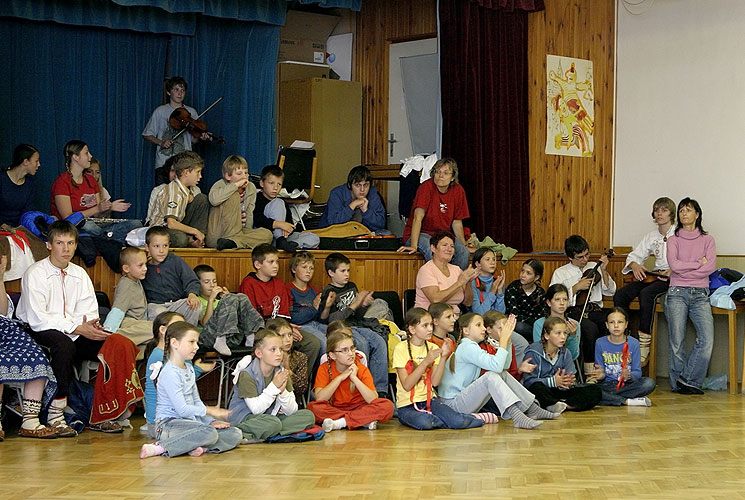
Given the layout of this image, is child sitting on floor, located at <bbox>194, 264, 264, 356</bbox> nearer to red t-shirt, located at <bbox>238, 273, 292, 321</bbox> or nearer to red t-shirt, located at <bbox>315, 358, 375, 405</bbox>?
red t-shirt, located at <bbox>238, 273, 292, 321</bbox>

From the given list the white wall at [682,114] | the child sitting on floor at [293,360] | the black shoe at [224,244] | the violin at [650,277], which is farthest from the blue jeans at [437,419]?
the white wall at [682,114]

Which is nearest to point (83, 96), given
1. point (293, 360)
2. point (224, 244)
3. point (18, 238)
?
point (224, 244)

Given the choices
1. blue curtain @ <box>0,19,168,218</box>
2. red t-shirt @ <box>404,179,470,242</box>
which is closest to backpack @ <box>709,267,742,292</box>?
red t-shirt @ <box>404,179,470,242</box>

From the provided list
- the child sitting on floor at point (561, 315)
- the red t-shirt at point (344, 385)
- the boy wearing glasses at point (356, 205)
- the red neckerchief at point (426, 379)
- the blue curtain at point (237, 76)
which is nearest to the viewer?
the red t-shirt at point (344, 385)

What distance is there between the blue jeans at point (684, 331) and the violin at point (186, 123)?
4160 mm

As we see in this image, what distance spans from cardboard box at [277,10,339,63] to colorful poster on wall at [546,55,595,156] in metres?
2.50

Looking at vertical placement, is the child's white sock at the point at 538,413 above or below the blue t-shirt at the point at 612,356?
below

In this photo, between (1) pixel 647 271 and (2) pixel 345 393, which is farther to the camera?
(1) pixel 647 271

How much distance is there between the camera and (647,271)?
8266 mm

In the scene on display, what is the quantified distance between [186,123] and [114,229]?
2.44 meters

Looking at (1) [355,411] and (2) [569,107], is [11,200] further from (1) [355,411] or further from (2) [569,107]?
(2) [569,107]

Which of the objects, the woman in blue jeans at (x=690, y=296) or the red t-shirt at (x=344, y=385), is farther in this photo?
the woman in blue jeans at (x=690, y=296)

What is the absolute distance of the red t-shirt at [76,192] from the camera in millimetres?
7141

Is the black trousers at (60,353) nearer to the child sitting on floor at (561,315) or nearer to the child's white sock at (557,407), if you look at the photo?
the child's white sock at (557,407)
